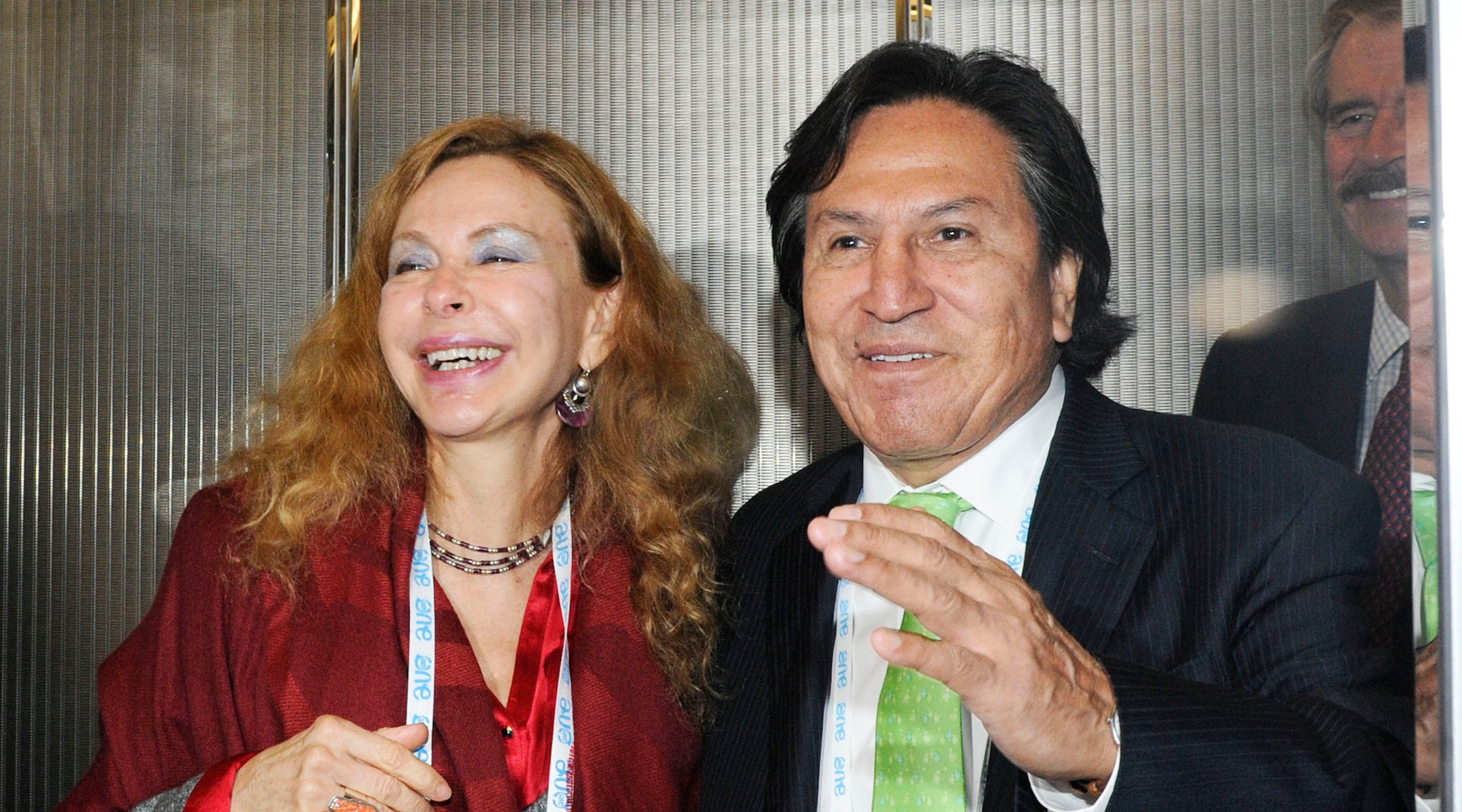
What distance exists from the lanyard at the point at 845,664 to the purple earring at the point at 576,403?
0.55 metres

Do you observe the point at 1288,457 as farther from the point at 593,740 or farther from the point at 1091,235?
the point at 593,740

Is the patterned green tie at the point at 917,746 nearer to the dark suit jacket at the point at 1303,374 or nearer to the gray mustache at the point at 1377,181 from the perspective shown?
the dark suit jacket at the point at 1303,374

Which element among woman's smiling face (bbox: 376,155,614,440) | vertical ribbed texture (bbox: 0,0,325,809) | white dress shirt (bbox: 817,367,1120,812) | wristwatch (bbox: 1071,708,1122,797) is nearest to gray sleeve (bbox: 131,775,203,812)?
woman's smiling face (bbox: 376,155,614,440)

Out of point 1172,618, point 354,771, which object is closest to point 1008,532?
point 1172,618

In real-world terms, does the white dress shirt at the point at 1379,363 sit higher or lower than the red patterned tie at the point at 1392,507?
higher

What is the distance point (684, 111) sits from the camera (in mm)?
2488

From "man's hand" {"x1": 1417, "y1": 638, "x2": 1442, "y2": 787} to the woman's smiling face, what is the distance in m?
1.32

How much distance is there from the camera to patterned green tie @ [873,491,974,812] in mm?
1579

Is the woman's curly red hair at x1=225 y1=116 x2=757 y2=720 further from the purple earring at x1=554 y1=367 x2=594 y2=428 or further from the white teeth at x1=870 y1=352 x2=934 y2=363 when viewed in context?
the white teeth at x1=870 y1=352 x2=934 y2=363

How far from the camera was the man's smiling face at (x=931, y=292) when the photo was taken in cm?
173

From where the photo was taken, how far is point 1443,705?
872 millimetres

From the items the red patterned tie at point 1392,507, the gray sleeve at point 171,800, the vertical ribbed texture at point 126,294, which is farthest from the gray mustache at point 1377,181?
the vertical ribbed texture at point 126,294

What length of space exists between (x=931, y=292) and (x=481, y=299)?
669 mm

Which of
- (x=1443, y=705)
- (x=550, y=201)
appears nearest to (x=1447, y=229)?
(x=1443, y=705)
